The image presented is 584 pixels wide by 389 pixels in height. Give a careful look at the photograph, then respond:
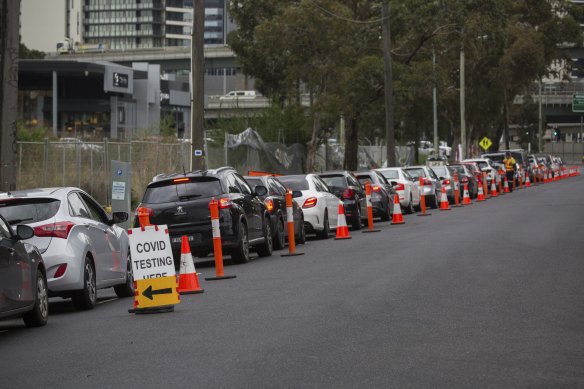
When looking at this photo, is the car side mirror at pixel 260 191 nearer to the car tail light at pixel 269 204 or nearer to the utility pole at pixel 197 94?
the car tail light at pixel 269 204

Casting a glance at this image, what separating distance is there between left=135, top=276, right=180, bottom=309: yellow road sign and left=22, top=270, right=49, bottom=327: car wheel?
1.06 m

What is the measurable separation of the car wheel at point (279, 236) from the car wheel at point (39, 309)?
34.4 ft

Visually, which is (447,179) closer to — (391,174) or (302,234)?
(391,174)

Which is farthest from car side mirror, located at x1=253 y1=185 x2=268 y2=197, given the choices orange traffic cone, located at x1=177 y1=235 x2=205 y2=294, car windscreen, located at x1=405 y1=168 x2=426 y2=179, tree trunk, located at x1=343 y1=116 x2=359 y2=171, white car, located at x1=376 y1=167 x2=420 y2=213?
tree trunk, located at x1=343 y1=116 x2=359 y2=171

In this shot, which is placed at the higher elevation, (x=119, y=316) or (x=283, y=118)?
(x=283, y=118)

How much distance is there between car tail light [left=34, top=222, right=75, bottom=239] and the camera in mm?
14625

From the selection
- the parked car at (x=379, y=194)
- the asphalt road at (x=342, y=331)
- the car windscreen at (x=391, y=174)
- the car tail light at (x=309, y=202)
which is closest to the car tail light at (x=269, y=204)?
the asphalt road at (x=342, y=331)

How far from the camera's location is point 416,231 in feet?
88.8

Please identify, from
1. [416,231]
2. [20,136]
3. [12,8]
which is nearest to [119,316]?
Result: [12,8]

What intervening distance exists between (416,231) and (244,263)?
23.7 ft

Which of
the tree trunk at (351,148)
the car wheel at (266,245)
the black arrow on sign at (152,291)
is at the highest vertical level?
the tree trunk at (351,148)

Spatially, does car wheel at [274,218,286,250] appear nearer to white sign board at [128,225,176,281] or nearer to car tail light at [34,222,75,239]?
car tail light at [34,222,75,239]

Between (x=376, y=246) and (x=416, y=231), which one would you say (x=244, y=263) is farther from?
(x=416, y=231)

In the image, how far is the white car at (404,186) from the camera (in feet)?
123
